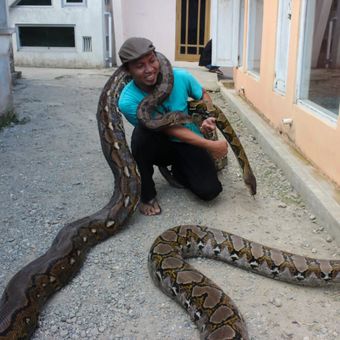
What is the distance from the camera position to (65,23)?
1489cm

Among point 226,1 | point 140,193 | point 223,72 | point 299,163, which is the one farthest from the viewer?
point 223,72

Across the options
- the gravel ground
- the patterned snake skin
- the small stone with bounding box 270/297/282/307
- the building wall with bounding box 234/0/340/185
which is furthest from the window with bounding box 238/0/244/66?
the small stone with bounding box 270/297/282/307

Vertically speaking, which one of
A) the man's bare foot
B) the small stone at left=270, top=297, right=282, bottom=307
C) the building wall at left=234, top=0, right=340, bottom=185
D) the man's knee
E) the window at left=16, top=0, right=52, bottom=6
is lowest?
the small stone at left=270, top=297, right=282, bottom=307

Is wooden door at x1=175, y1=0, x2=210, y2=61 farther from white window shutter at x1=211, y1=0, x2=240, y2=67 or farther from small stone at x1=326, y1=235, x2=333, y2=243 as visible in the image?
small stone at x1=326, y1=235, x2=333, y2=243

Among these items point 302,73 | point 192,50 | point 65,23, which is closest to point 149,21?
point 192,50

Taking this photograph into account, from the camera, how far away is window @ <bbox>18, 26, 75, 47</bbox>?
49.9 ft

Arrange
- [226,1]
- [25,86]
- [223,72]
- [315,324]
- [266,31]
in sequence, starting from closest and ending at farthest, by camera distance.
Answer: [315,324]
[266,31]
[226,1]
[25,86]
[223,72]

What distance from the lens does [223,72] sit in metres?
13.8

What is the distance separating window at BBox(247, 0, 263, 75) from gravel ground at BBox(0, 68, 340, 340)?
69.5 inches

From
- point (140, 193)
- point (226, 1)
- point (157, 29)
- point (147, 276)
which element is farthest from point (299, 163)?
point (157, 29)

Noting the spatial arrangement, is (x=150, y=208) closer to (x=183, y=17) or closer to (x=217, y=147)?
(x=217, y=147)

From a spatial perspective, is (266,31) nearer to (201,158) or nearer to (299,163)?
(299,163)

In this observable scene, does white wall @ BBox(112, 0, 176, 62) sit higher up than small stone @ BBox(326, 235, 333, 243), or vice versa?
white wall @ BBox(112, 0, 176, 62)

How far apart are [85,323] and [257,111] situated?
544cm
